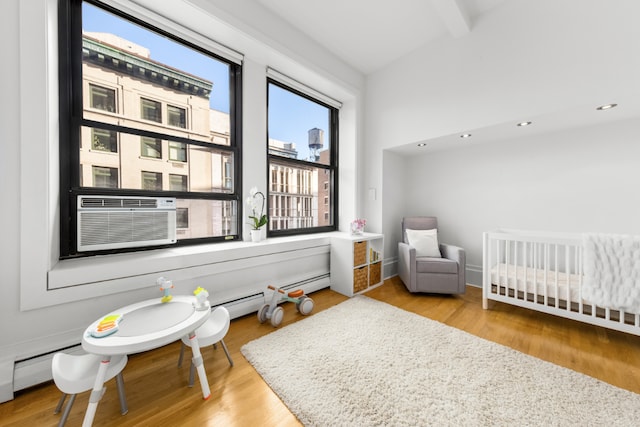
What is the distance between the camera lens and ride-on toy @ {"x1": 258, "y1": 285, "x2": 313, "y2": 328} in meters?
2.00

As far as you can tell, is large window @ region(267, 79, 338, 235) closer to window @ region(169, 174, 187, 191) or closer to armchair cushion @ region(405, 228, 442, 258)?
window @ region(169, 174, 187, 191)

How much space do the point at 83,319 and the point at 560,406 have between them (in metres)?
2.76

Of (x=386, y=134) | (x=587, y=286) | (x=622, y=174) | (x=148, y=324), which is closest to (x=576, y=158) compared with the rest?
(x=622, y=174)

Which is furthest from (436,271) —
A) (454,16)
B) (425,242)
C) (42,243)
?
(42,243)

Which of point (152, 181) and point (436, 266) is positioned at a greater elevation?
point (152, 181)

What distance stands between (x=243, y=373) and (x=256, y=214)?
1477mm

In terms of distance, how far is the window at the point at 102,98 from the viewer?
1761 mm

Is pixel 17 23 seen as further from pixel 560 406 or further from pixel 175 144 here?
pixel 560 406

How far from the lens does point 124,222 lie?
1732 mm

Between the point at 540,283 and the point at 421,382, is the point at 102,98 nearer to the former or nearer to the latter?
the point at 421,382

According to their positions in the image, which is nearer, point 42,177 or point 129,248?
point 42,177

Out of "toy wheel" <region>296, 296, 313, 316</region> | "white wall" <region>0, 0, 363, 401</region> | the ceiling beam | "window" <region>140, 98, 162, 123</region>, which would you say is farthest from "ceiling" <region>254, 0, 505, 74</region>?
"toy wheel" <region>296, 296, 313, 316</region>

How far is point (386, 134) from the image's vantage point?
3.17m

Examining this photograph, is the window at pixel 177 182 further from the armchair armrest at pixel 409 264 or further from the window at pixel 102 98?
the armchair armrest at pixel 409 264
